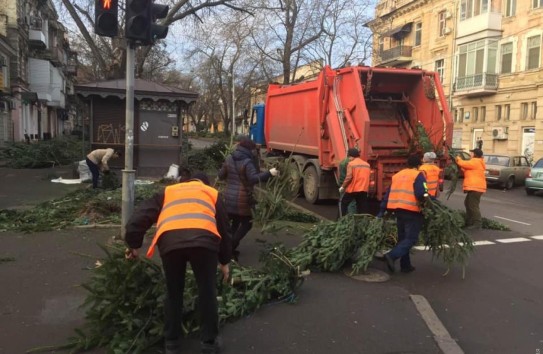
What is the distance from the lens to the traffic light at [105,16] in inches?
257

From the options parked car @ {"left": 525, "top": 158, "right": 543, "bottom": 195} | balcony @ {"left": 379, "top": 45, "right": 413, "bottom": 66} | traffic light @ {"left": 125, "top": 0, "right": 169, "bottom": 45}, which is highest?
balcony @ {"left": 379, "top": 45, "right": 413, "bottom": 66}

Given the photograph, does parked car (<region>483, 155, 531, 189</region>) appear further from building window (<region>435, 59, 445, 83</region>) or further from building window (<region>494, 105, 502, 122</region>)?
building window (<region>435, 59, 445, 83</region>)

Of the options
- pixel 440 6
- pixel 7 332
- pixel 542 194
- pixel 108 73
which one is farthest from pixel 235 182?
pixel 440 6

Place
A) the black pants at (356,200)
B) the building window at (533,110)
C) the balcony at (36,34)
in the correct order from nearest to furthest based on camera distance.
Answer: the black pants at (356,200)
the building window at (533,110)
the balcony at (36,34)

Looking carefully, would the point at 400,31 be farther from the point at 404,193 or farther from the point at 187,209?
the point at 187,209

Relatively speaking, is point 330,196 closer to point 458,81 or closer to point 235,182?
point 235,182

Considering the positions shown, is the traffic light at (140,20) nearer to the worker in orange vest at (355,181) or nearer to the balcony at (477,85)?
the worker in orange vest at (355,181)

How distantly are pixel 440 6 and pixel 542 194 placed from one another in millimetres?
20124

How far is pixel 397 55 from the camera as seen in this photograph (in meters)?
38.7

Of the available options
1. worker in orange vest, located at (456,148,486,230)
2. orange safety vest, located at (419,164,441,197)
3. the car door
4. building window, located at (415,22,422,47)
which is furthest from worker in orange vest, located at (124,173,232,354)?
building window, located at (415,22,422,47)

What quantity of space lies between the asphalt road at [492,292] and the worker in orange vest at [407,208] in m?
0.26

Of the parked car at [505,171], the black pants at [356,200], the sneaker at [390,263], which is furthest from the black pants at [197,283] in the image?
the parked car at [505,171]

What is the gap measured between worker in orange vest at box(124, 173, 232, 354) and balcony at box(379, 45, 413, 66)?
37184mm

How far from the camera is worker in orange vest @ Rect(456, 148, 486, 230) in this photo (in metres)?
9.70
